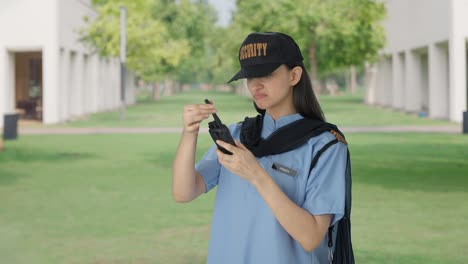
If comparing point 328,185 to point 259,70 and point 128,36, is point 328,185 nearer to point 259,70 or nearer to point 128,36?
point 259,70

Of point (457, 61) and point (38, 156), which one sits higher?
point (457, 61)

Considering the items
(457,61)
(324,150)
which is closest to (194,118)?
(324,150)

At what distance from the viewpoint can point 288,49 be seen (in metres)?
2.83

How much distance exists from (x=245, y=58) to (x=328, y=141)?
397mm

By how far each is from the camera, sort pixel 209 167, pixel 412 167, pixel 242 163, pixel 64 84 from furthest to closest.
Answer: pixel 64 84 < pixel 412 167 < pixel 209 167 < pixel 242 163

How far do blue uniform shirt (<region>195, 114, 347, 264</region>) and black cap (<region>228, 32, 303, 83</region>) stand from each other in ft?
0.94

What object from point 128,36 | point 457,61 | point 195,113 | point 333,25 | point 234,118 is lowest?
point 234,118

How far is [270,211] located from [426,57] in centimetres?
4731

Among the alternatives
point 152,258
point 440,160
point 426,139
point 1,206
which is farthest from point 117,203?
point 426,139

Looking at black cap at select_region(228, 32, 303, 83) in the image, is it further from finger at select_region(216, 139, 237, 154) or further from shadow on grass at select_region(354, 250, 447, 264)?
shadow on grass at select_region(354, 250, 447, 264)

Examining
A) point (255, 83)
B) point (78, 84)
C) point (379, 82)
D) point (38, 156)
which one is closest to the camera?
point (255, 83)

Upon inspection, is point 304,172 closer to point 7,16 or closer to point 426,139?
point 426,139

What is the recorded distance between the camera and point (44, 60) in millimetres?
35219

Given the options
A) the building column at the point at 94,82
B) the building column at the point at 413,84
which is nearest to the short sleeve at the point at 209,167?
the building column at the point at 413,84
